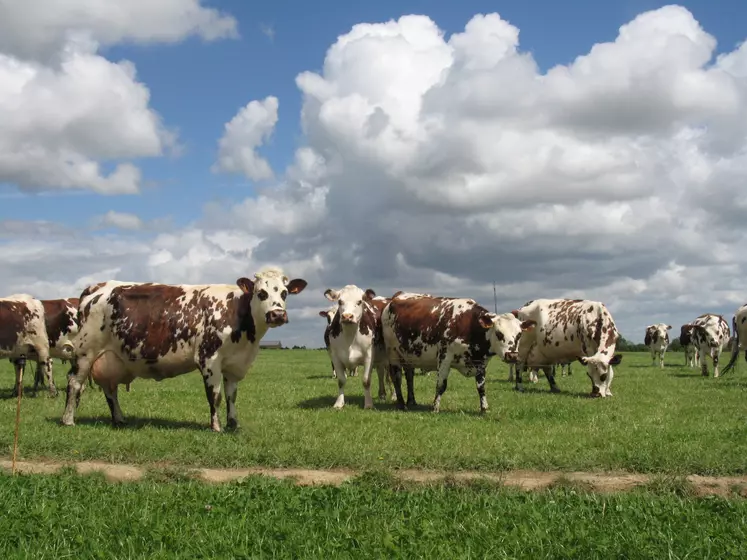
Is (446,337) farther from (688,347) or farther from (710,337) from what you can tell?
(688,347)

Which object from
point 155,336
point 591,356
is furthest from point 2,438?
point 591,356

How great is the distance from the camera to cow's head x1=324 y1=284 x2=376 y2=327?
52.6 feet

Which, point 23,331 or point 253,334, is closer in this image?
point 253,334

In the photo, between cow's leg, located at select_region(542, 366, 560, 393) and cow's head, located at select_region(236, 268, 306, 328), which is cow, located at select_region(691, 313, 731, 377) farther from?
cow's head, located at select_region(236, 268, 306, 328)

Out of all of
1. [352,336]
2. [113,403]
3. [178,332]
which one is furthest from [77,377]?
[352,336]

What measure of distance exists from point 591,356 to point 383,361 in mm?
6788

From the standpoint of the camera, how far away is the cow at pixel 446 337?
1556 centimetres

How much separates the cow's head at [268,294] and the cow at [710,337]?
2141 cm

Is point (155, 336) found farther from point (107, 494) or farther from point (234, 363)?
point (107, 494)

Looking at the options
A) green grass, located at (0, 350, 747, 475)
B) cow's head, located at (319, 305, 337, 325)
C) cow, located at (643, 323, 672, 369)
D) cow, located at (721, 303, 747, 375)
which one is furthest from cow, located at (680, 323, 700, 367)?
cow's head, located at (319, 305, 337, 325)

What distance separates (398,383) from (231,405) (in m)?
4.96

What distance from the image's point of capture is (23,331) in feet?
62.0

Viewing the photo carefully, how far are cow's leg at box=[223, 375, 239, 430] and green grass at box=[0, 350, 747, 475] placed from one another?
17.3 inches

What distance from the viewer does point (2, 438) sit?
11602 mm
